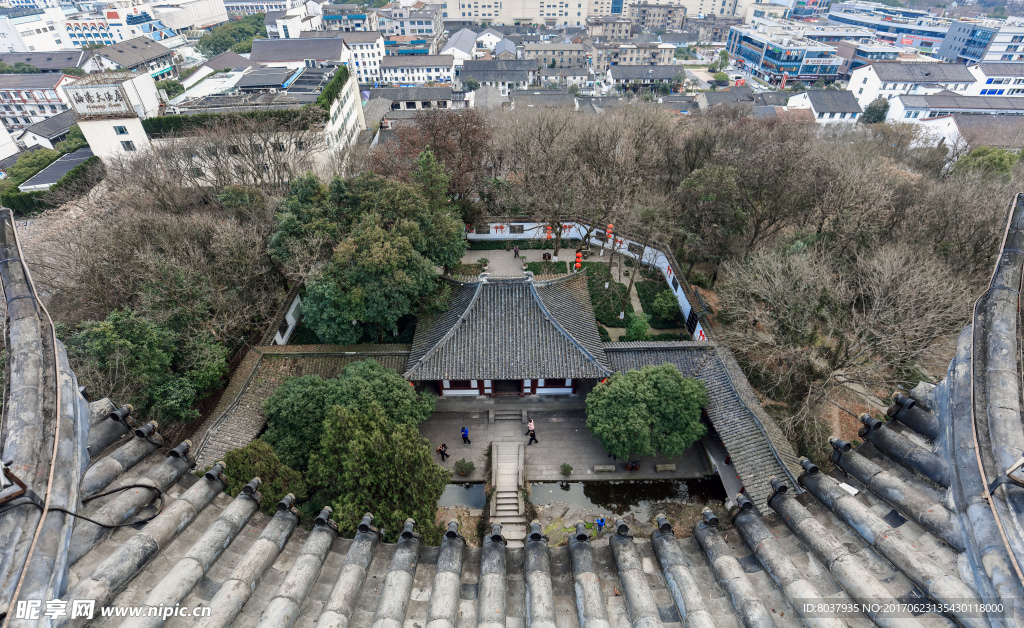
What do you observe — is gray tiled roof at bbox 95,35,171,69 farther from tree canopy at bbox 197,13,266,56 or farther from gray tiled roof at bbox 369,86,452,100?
gray tiled roof at bbox 369,86,452,100

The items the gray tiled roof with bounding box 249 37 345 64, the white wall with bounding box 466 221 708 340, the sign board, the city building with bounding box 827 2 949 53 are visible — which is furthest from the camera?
the city building with bounding box 827 2 949 53

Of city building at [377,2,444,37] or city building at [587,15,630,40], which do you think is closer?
city building at [377,2,444,37]

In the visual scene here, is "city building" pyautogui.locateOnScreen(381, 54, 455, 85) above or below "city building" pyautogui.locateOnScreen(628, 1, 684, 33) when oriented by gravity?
below

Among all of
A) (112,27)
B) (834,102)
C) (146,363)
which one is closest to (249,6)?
(112,27)

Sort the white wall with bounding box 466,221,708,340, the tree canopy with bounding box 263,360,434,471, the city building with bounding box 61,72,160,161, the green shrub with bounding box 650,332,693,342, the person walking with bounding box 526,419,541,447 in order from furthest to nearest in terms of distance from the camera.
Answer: the city building with bounding box 61,72,160,161 < the white wall with bounding box 466,221,708,340 < the green shrub with bounding box 650,332,693,342 < the person walking with bounding box 526,419,541,447 < the tree canopy with bounding box 263,360,434,471

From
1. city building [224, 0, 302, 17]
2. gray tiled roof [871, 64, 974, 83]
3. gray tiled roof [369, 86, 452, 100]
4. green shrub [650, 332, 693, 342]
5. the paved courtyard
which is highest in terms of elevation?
city building [224, 0, 302, 17]

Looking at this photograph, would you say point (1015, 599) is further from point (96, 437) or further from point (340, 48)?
point (340, 48)

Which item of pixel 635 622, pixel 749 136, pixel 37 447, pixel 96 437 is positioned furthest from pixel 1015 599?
pixel 749 136

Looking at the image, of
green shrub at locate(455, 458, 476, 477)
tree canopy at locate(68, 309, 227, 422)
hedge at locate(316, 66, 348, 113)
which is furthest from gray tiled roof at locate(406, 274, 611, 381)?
hedge at locate(316, 66, 348, 113)
